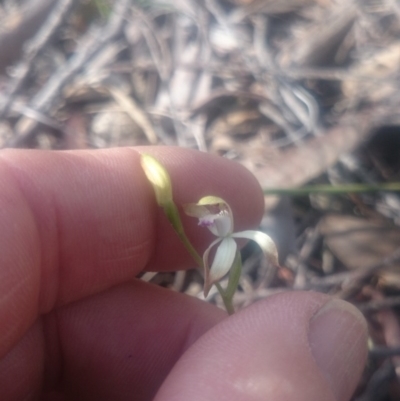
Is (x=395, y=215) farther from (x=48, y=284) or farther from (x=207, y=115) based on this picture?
(x=48, y=284)

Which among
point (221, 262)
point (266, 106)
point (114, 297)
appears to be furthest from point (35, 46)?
point (221, 262)

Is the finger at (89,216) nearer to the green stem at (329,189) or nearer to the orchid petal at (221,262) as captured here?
the green stem at (329,189)

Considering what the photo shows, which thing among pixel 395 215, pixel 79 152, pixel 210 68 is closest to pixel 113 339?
pixel 79 152

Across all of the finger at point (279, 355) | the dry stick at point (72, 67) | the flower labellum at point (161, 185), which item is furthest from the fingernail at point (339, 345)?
the dry stick at point (72, 67)

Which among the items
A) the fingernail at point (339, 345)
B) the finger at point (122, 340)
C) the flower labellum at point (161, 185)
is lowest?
the finger at point (122, 340)

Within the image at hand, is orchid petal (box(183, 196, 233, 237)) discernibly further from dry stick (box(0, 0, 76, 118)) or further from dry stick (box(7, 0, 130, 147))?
dry stick (box(0, 0, 76, 118))
